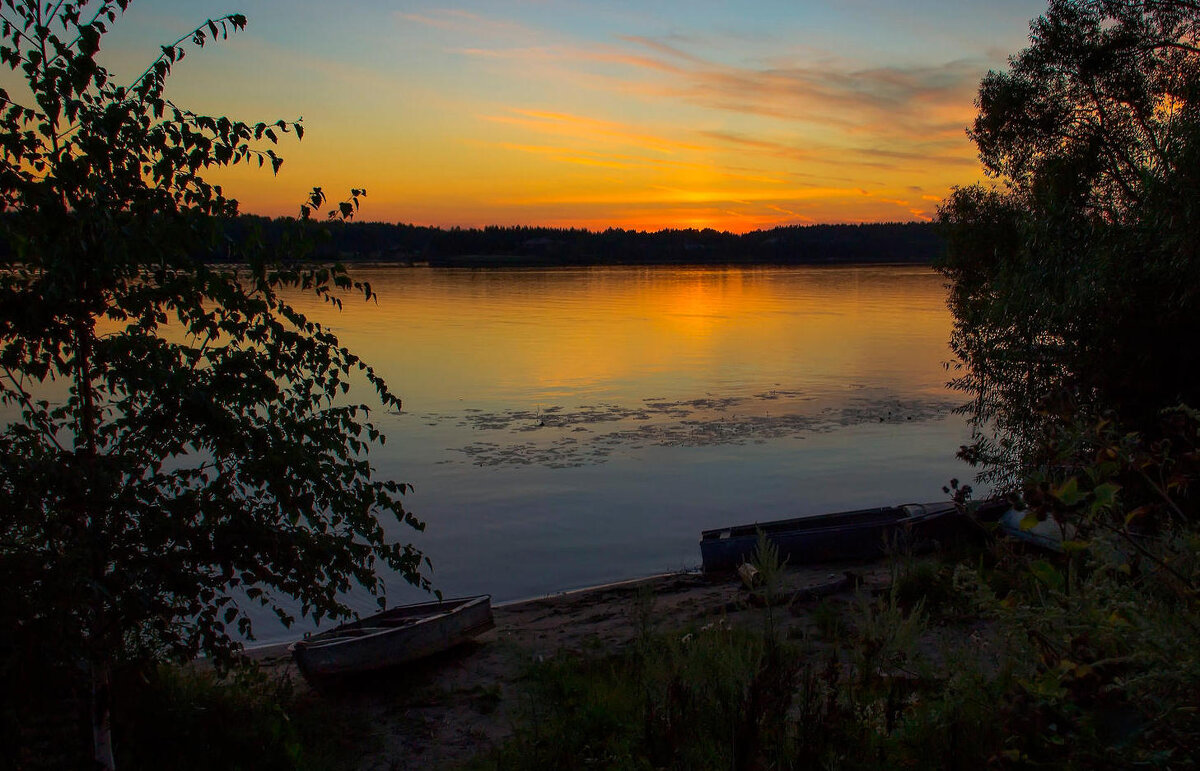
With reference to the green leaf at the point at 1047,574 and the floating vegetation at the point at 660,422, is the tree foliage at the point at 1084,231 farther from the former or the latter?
the floating vegetation at the point at 660,422

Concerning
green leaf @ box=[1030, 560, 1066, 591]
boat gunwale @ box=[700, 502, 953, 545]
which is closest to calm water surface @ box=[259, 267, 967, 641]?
boat gunwale @ box=[700, 502, 953, 545]

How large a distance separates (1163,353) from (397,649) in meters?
11.6

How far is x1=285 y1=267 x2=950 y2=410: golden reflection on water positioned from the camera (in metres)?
33.3

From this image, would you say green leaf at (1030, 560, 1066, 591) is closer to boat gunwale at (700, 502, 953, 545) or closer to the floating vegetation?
boat gunwale at (700, 502, 953, 545)

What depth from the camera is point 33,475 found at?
4.59 metres

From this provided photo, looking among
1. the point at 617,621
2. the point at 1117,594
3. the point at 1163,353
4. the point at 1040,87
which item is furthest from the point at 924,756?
the point at 1040,87

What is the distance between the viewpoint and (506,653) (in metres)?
10.7

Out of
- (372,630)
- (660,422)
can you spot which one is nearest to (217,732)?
(372,630)

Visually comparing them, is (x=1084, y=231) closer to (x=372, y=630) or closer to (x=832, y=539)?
(x=832, y=539)

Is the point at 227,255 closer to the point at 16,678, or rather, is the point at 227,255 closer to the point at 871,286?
the point at 16,678

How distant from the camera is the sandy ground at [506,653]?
8094 millimetres

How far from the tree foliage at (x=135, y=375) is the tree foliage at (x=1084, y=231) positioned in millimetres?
4545

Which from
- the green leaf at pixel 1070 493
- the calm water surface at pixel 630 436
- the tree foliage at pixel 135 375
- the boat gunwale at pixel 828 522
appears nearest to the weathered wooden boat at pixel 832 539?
the boat gunwale at pixel 828 522

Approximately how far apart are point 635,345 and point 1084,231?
104ft
